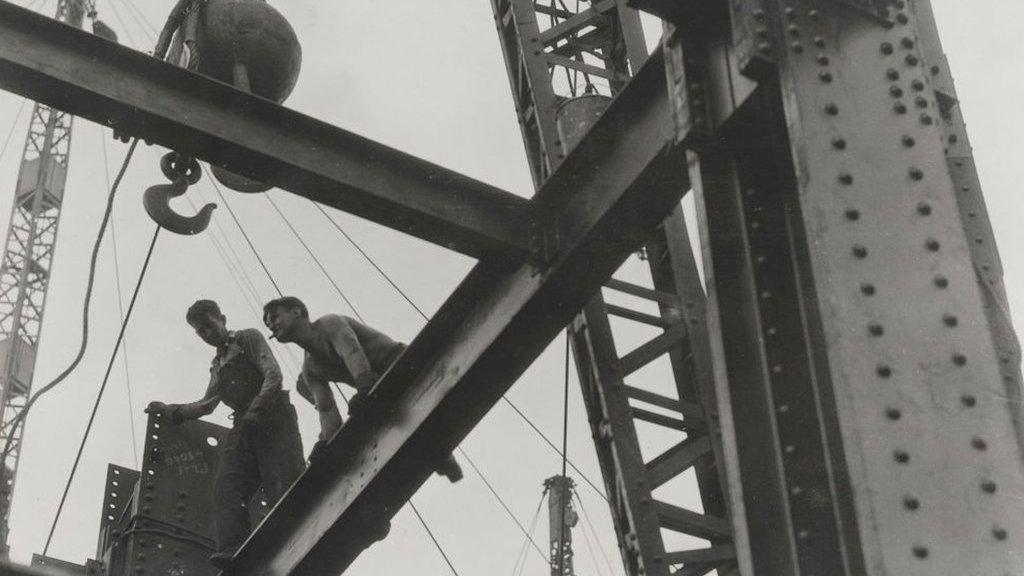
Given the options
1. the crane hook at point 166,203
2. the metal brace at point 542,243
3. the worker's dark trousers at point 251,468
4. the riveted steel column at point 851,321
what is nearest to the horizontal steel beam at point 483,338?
the metal brace at point 542,243

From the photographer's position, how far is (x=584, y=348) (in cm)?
980

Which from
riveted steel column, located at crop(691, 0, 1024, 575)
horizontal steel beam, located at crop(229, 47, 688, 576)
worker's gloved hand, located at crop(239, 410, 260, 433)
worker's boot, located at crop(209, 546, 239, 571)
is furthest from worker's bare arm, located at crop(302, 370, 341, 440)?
riveted steel column, located at crop(691, 0, 1024, 575)

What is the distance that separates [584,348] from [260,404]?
253cm

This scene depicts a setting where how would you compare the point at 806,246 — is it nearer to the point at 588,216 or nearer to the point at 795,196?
the point at 795,196

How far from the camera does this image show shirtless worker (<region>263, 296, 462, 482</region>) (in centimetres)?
911

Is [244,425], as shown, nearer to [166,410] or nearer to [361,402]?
[166,410]

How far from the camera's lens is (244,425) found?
35.2ft

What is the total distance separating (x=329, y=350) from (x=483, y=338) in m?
1.91

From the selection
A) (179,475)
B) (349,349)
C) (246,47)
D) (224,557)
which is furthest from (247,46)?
(179,475)

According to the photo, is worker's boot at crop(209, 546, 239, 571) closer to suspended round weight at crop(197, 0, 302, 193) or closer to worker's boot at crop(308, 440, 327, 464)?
worker's boot at crop(308, 440, 327, 464)

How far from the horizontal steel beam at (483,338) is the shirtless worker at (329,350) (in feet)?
1.13

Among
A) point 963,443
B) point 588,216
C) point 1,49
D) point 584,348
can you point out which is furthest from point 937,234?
point 584,348

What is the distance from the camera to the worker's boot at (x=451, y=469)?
8.77 meters

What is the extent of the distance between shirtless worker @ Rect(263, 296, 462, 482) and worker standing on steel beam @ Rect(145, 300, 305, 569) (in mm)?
1182
